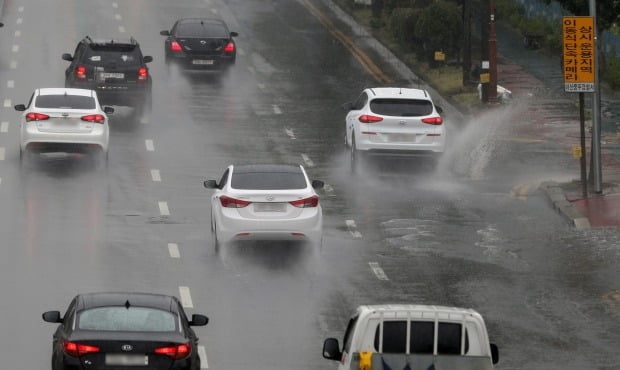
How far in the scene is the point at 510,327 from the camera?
27.0 metres

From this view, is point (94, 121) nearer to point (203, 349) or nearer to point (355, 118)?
point (355, 118)

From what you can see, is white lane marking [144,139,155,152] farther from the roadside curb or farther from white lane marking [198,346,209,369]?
white lane marking [198,346,209,369]

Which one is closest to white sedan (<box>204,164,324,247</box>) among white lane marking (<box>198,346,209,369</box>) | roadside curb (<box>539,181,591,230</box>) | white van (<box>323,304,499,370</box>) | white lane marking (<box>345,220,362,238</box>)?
white lane marking (<box>345,220,362,238</box>)

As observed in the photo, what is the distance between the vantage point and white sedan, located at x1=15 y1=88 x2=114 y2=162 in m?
40.2

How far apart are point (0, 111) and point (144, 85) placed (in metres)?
3.67

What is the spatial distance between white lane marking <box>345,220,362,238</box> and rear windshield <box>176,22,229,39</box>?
21.4 meters

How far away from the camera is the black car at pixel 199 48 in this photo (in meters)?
55.6

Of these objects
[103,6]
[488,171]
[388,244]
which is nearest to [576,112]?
[488,171]

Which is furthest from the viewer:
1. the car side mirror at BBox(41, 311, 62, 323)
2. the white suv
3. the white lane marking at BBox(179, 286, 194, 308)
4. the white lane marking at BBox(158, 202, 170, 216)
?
the white suv

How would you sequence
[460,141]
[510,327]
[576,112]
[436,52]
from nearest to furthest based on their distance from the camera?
[510,327] < [460,141] < [576,112] < [436,52]

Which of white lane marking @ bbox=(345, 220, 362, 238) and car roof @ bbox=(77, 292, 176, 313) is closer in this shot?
car roof @ bbox=(77, 292, 176, 313)

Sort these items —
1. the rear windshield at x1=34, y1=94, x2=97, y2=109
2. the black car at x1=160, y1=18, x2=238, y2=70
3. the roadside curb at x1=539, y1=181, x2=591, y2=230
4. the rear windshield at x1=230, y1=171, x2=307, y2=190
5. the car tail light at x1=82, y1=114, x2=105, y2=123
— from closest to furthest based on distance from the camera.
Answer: the rear windshield at x1=230, y1=171, x2=307, y2=190 < the roadside curb at x1=539, y1=181, x2=591, y2=230 < the car tail light at x1=82, y1=114, x2=105, y2=123 < the rear windshield at x1=34, y1=94, x2=97, y2=109 < the black car at x1=160, y1=18, x2=238, y2=70

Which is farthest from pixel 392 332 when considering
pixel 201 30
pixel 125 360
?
pixel 201 30

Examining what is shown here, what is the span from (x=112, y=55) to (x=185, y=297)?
2071 cm
